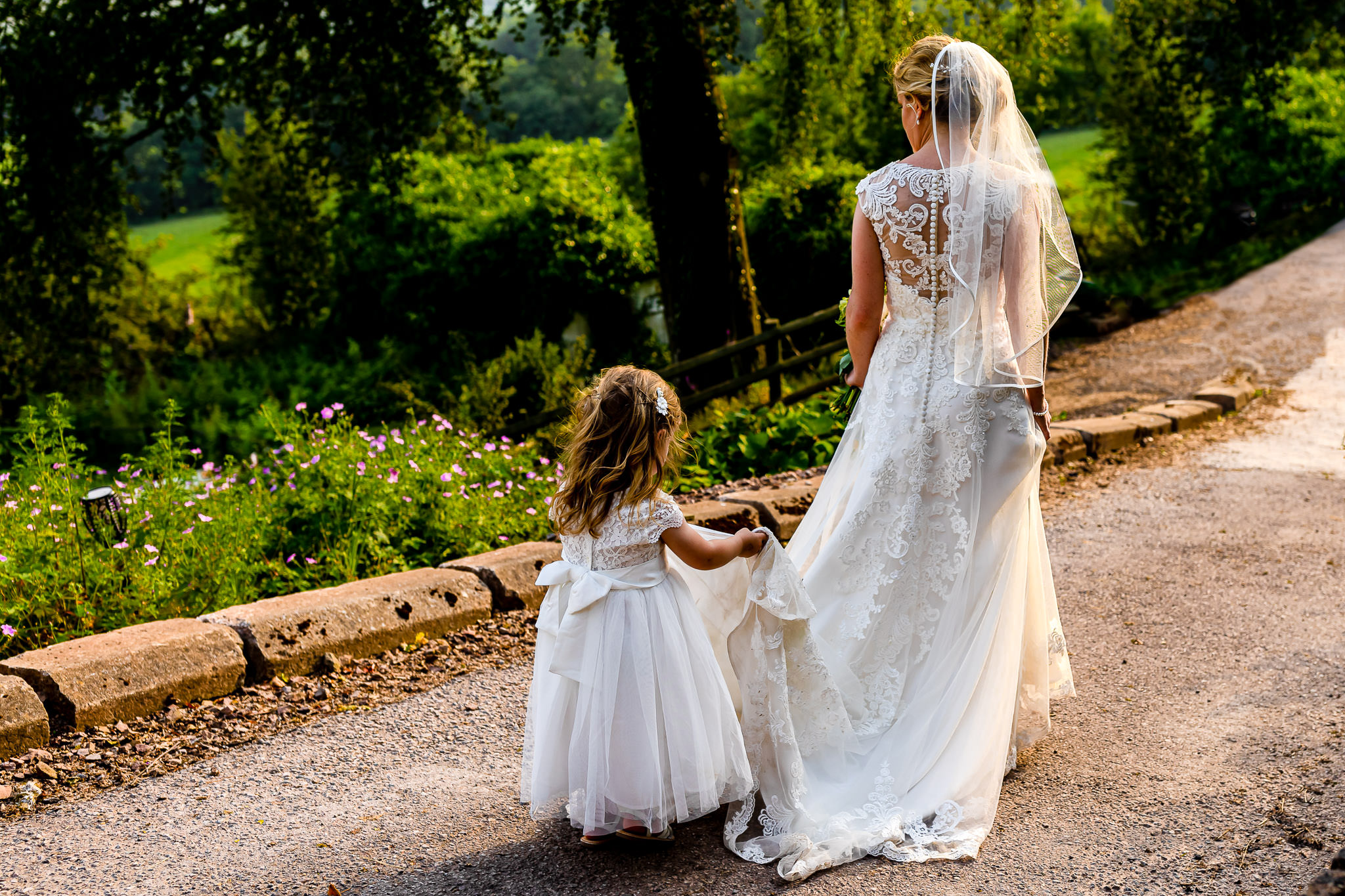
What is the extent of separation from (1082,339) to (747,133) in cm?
1143

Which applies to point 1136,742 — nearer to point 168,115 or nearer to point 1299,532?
point 1299,532

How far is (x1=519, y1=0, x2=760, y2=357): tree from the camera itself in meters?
7.65

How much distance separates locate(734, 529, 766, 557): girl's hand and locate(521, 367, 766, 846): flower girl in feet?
0.11

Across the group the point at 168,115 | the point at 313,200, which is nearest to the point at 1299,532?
the point at 168,115

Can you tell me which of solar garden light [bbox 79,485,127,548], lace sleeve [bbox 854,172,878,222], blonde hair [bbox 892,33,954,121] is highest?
blonde hair [bbox 892,33,954,121]

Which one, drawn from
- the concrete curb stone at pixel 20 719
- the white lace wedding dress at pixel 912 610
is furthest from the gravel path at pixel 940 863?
the concrete curb stone at pixel 20 719

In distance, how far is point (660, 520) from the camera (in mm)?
2934

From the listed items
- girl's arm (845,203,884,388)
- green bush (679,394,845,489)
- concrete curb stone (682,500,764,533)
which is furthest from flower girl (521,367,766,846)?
green bush (679,394,845,489)

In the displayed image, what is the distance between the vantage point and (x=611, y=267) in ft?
38.9

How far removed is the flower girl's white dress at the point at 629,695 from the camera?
2.86 m

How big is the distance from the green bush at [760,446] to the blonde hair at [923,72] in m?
3.60

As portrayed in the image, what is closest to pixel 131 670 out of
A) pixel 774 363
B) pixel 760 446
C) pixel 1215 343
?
pixel 760 446

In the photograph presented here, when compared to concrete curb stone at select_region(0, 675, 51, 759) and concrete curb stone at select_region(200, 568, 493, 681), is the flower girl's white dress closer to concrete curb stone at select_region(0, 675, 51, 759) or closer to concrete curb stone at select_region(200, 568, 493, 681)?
concrete curb stone at select_region(200, 568, 493, 681)

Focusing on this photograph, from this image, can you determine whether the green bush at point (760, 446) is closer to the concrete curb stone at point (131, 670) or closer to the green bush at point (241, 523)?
the green bush at point (241, 523)
